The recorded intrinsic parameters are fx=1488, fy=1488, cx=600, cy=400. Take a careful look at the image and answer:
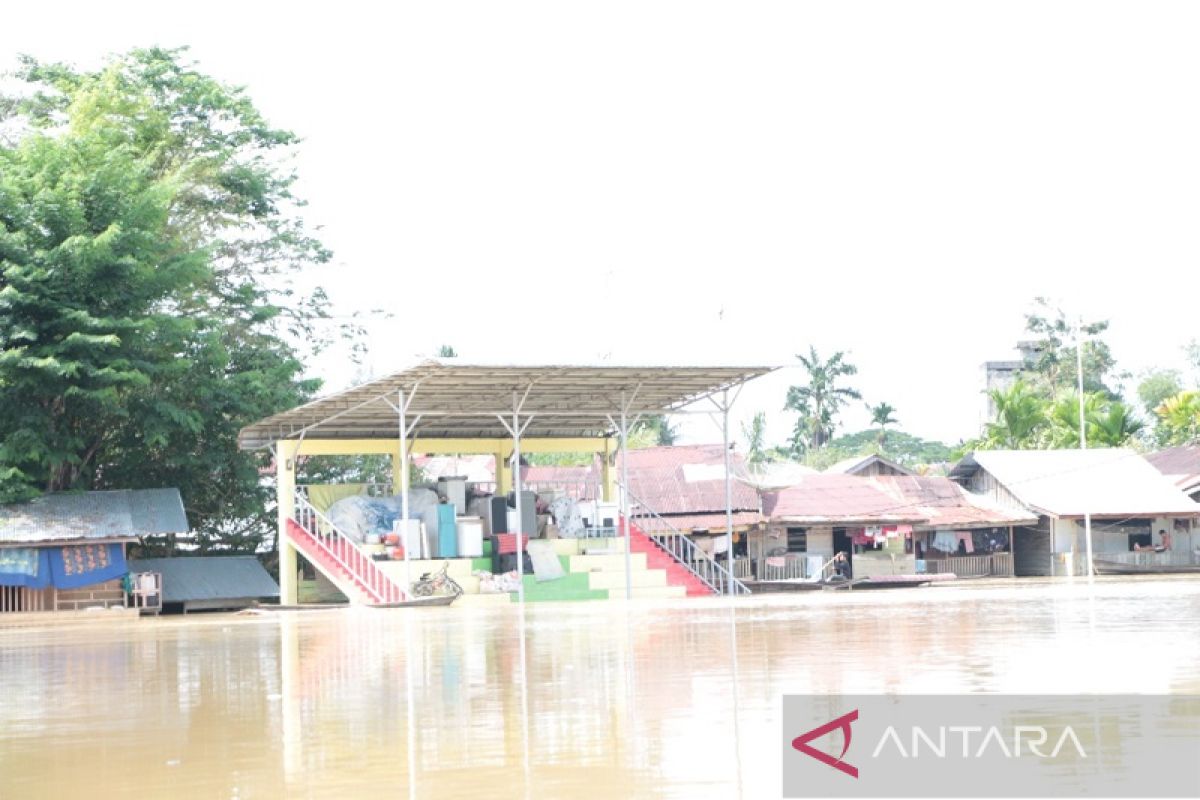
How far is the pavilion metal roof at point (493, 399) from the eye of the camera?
2375 cm

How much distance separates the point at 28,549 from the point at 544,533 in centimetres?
914

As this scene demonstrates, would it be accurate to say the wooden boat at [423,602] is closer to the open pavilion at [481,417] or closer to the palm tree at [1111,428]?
the open pavilion at [481,417]

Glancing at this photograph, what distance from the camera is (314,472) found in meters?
32.4

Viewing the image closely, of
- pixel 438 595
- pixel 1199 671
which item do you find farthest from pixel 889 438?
pixel 1199 671

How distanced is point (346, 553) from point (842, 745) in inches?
795

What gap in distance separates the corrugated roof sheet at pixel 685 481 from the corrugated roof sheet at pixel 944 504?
410 centimetres

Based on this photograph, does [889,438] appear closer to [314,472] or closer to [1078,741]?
[314,472]

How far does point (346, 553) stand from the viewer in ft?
85.3

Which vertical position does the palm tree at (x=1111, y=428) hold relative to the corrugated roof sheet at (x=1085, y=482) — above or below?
above

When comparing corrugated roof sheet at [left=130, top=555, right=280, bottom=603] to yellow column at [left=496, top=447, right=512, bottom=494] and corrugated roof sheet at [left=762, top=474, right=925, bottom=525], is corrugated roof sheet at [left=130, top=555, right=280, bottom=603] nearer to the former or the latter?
yellow column at [left=496, top=447, right=512, bottom=494]

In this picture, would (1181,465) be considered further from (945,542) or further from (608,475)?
(608,475)

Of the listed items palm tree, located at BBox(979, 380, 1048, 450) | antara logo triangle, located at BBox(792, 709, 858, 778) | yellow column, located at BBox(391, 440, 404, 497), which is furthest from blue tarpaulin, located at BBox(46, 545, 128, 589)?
palm tree, located at BBox(979, 380, 1048, 450)

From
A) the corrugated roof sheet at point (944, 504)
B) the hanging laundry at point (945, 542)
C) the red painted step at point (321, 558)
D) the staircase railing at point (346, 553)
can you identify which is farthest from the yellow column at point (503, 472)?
the hanging laundry at point (945, 542)

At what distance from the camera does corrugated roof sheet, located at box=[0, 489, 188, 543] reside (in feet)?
80.5
